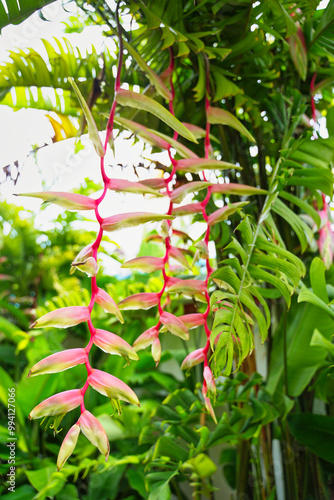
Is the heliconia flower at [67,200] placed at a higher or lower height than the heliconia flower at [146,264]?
higher

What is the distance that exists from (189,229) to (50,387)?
24.3 inches

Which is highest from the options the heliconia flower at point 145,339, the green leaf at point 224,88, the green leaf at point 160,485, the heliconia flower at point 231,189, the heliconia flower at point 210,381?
the green leaf at point 224,88

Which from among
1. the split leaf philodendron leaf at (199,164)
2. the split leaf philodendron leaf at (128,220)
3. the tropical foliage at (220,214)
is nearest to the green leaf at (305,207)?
the tropical foliage at (220,214)

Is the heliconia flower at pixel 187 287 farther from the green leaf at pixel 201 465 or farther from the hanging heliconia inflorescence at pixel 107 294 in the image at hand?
the green leaf at pixel 201 465

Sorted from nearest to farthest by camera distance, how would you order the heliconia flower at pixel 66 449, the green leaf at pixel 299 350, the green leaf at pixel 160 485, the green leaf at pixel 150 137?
the heliconia flower at pixel 66 449 < the green leaf at pixel 150 137 < the green leaf at pixel 160 485 < the green leaf at pixel 299 350

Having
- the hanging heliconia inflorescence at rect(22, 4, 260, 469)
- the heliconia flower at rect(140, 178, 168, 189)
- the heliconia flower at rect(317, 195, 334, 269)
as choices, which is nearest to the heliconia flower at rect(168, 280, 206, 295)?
the hanging heliconia inflorescence at rect(22, 4, 260, 469)

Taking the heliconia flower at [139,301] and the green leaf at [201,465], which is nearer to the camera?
the heliconia flower at [139,301]

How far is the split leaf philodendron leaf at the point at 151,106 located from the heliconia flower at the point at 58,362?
0.68 ft

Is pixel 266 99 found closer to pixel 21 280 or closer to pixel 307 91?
pixel 307 91

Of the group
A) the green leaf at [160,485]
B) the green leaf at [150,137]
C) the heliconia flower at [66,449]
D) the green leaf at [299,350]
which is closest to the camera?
the heliconia flower at [66,449]

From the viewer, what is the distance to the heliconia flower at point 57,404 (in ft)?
0.99

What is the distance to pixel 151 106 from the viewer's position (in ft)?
1.22

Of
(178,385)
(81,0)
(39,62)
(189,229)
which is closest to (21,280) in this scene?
(189,229)

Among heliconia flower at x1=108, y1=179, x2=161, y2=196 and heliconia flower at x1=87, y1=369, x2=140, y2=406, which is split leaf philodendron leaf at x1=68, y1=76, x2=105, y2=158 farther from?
heliconia flower at x1=87, y1=369, x2=140, y2=406
